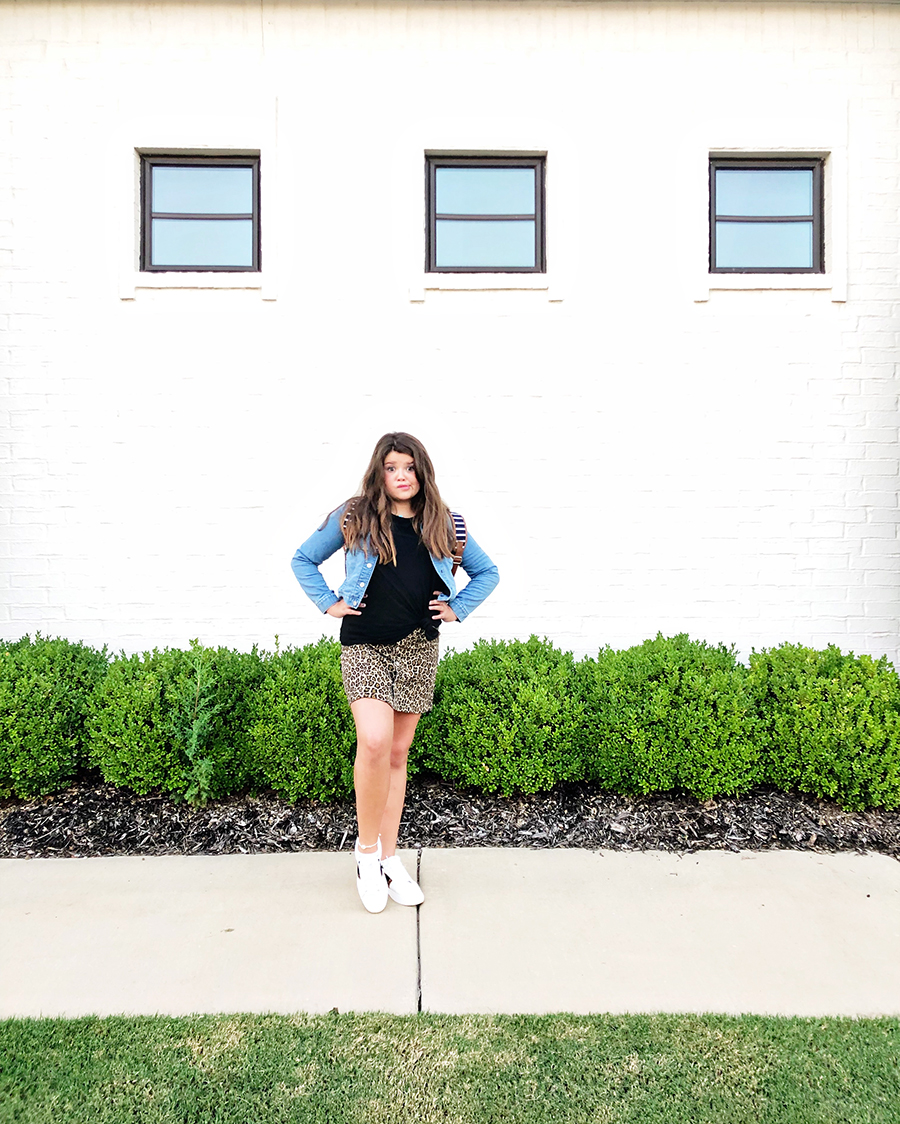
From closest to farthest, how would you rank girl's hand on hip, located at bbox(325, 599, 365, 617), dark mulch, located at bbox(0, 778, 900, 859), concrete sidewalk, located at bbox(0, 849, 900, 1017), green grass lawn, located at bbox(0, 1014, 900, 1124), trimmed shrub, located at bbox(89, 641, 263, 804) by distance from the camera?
green grass lawn, located at bbox(0, 1014, 900, 1124)
concrete sidewalk, located at bbox(0, 849, 900, 1017)
girl's hand on hip, located at bbox(325, 599, 365, 617)
dark mulch, located at bbox(0, 778, 900, 859)
trimmed shrub, located at bbox(89, 641, 263, 804)

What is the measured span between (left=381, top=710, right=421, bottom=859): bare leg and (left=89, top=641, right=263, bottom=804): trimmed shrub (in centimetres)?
118

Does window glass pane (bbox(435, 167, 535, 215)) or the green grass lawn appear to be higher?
window glass pane (bbox(435, 167, 535, 215))

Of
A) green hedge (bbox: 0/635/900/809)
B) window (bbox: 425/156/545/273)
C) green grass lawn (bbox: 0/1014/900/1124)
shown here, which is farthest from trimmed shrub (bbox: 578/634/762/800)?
window (bbox: 425/156/545/273)

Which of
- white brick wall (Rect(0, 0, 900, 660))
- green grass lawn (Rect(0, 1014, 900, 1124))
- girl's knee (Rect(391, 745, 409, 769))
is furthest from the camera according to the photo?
white brick wall (Rect(0, 0, 900, 660))

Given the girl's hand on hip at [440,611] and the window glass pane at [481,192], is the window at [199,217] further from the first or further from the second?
the girl's hand on hip at [440,611]

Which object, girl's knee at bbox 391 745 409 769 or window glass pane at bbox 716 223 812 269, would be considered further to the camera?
window glass pane at bbox 716 223 812 269

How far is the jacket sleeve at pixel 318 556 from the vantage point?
3.14 metres

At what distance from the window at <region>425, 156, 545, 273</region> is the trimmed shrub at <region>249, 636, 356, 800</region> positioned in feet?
9.91

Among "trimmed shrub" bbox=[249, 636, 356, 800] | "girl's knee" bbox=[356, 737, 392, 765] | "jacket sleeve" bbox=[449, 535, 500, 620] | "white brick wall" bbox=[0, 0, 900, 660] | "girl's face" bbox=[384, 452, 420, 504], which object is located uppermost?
"white brick wall" bbox=[0, 0, 900, 660]

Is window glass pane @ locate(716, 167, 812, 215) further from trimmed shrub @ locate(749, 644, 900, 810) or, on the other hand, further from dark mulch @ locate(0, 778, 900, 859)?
dark mulch @ locate(0, 778, 900, 859)

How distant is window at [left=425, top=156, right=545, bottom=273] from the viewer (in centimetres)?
521

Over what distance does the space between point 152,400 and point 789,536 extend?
443cm

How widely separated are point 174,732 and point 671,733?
2630 millimetres

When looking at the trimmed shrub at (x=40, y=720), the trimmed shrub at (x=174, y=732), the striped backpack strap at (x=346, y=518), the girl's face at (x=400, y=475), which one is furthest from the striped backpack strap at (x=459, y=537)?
the trimmed shrub at (x=40, y=720)
